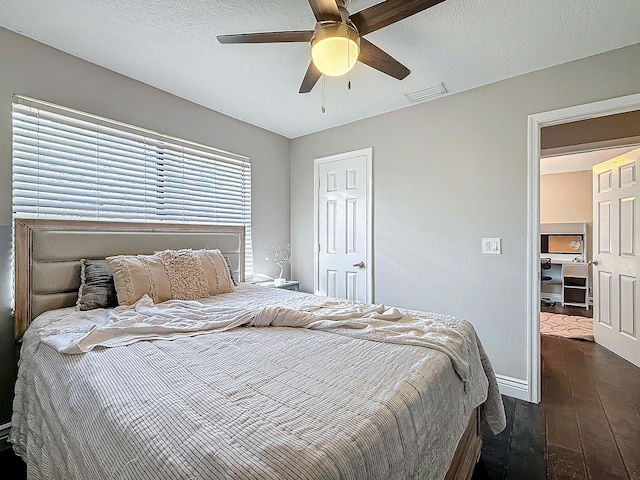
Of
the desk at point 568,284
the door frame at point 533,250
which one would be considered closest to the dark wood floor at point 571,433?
the door frame at point 533,250

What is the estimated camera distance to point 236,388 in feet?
3.19

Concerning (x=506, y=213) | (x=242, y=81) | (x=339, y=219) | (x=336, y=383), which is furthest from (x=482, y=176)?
(x=336, y=383)

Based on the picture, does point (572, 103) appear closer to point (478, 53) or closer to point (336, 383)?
point (478, 53)

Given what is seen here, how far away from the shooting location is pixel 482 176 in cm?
271

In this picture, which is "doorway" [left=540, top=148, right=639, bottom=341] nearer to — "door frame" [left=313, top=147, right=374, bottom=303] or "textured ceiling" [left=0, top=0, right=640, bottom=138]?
"door frame" [left=313, top=147, right=374, bottom=303]

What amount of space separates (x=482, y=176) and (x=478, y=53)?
957 mm

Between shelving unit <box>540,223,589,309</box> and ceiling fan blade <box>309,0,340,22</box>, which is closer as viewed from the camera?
ceiling fan blade <box>309,0,340,22</box>

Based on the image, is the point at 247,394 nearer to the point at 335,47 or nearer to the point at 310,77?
the point at 335,47

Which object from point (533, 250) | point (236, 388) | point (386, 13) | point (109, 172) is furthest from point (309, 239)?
point (236, 388)

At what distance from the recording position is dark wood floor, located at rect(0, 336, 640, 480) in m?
1.70

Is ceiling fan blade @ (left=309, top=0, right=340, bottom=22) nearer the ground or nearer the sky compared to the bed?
nearer the sky

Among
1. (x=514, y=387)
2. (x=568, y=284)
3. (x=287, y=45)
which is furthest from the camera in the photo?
(x=568, y=284)

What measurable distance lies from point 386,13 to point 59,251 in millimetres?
2428

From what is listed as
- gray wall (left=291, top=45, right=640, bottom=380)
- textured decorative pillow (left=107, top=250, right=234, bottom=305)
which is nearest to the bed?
textured decorative pillow (left=107, top=250, right=234, bottom=305)
